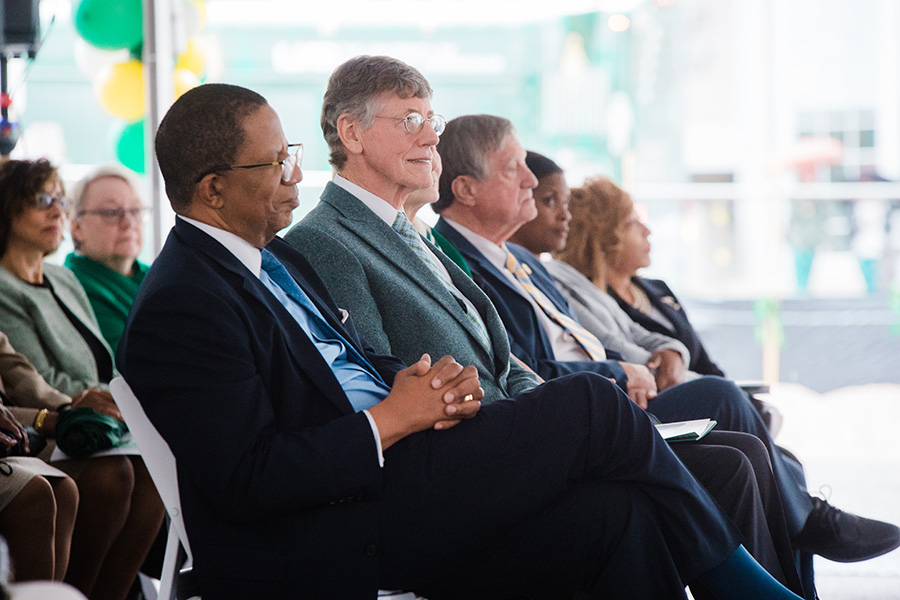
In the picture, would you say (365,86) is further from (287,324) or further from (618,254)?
(618,254)

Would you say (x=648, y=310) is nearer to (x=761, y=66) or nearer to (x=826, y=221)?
(x=826, y=221)

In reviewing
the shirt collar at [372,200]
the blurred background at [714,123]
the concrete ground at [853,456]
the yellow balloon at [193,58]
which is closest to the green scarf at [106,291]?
the shirt collar at [372,200]

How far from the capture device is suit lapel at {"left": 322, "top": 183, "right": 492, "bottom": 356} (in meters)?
1.91

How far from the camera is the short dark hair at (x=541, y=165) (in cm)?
299

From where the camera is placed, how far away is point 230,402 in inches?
49.8

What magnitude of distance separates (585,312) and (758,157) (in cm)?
517

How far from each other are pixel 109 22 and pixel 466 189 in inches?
68.6

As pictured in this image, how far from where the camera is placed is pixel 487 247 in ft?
8.69

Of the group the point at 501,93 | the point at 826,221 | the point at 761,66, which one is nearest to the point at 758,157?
the point at 761,66

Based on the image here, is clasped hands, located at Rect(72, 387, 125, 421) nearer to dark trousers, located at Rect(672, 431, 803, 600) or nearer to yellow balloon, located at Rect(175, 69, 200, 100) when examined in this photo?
dark trousers, located at Rect(672, 431, 803, 600)

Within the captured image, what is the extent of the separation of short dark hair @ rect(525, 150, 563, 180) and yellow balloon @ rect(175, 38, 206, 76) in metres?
1.71

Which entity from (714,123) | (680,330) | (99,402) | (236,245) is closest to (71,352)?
(99,402)

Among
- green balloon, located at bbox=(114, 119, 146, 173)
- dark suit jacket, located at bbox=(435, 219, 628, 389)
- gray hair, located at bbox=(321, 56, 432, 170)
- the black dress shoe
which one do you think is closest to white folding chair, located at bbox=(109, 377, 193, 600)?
gray hair, located at bbox=(321, 56, 432, 170)

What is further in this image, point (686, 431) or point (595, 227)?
point (595, 227)
